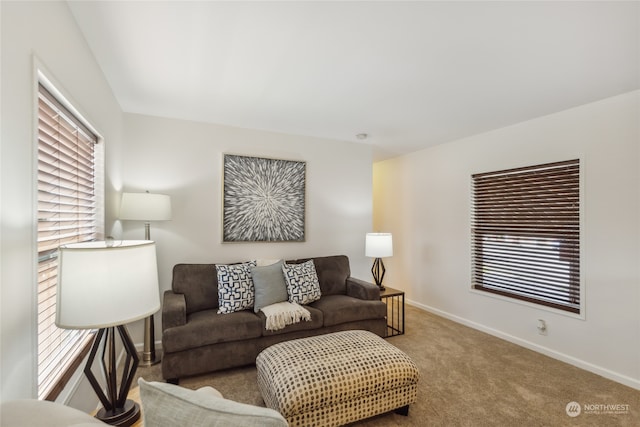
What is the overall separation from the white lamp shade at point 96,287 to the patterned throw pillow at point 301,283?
1930 mm

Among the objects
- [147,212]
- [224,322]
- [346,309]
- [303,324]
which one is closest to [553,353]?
[346,309]

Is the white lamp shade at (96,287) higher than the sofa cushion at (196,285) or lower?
higher

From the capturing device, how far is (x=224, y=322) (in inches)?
102

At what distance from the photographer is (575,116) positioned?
2844 millimetres

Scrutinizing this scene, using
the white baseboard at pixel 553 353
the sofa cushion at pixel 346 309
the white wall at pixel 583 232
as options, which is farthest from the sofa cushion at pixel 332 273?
the white baseboard at pixel 553 353

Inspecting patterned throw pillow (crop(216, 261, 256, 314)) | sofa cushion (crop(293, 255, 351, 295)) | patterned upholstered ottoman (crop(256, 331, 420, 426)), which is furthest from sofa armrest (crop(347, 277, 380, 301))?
patterned throw pillow (crop(216, 261, 256, 314))

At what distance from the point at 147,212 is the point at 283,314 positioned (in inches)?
60.5

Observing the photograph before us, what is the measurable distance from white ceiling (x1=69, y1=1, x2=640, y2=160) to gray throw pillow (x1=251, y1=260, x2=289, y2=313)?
1.62 m

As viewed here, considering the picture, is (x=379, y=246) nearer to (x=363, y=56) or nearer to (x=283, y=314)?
(x=283, y=314)

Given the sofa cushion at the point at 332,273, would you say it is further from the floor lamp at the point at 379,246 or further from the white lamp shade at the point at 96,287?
the white lamp shade at the point at 96,287

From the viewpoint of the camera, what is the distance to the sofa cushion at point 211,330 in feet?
7.86

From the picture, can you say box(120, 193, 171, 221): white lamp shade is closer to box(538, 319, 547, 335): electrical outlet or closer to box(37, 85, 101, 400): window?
box(37, 85, 101, 400): window

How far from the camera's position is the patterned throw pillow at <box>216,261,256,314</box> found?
2.80 m

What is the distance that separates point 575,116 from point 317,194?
280 centimetres
